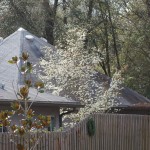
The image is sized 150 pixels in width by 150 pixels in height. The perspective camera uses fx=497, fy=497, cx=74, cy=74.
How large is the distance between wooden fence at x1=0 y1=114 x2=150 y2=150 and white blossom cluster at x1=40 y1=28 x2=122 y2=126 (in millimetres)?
2234

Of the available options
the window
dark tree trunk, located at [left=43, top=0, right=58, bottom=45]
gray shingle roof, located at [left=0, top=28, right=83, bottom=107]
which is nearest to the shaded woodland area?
dark tree trunk, located at [left=43, top=0, right=58, bottom=45]

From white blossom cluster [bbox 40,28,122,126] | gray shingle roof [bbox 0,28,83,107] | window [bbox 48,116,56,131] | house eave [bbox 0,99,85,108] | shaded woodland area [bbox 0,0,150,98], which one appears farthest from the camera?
shaded woodland area [bbox 0,0,150,98]

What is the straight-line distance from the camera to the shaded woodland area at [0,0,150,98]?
3008 cm

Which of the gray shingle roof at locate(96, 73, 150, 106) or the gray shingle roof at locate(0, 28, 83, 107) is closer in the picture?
the gray shingle roof at locate(0, 28, 83, 107)

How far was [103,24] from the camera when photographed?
32.5 m

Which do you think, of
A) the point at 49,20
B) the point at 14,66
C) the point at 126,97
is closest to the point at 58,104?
the point at 14,66

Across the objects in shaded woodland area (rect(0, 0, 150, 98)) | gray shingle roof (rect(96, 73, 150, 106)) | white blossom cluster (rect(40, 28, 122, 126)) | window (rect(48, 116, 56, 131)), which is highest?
shaded woodland area (rect(0, 0, 150, 98))

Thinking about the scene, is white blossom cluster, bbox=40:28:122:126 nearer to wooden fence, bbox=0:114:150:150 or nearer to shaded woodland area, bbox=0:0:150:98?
wooden fence, bbox=0:114:150:150

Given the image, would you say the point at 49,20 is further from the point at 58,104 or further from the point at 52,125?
the point at 58,104

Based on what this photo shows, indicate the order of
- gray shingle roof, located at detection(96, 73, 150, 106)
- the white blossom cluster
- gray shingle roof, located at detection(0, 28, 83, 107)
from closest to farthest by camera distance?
gray shingle roof, located at detection(0, 28, 83, 107) → the white blossom cluster → gray shingle roof, located at detection(96, 73, 150, 106)

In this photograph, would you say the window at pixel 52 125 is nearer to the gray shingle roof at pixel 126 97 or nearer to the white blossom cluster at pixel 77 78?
the white blossom cluster at pixel 77 78

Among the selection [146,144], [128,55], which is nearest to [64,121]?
[146,144]

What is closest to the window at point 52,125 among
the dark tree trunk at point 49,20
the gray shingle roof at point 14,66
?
the gray shingle roof at point 14,66

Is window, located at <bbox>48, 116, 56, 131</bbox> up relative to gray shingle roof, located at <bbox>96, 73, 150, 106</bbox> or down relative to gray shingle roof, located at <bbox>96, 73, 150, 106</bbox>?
down
